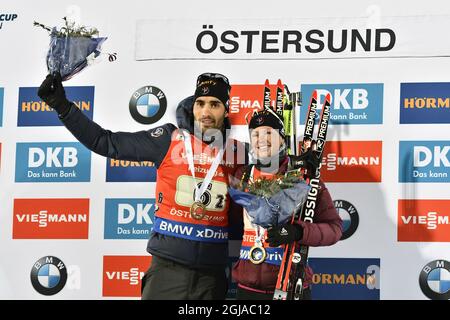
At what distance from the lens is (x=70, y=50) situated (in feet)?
15.9

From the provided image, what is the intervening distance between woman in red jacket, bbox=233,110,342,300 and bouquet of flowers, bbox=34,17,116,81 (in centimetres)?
108

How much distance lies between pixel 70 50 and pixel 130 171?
860 millimetres

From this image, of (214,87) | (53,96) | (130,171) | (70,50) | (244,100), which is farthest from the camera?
(130,171)

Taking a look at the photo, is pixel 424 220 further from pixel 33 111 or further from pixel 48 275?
pixel 33 111

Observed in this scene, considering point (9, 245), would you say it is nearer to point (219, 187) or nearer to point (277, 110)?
point (219, 187)

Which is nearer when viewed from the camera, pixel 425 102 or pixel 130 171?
pixel 425 102

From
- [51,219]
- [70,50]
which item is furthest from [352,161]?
[51,219]

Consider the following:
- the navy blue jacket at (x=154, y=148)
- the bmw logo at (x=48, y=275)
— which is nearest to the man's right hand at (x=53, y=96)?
the navy blue jacket at (x=154, y=148)

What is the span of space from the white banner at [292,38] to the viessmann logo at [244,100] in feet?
0.60

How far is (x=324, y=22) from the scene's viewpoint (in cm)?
504

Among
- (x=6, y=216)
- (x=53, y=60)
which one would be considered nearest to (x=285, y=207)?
(x=53, y=60)

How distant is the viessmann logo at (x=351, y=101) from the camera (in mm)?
4973

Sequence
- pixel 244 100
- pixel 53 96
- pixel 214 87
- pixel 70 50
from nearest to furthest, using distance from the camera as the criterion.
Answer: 1. pixel 53 96
2. pixel 214 87
3. pixel 70 50
4. pixel 244 100

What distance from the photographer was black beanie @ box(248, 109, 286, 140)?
15.0ft
